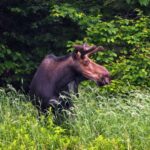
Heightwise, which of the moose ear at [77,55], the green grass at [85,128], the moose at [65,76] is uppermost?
the moose ear at [77,55]

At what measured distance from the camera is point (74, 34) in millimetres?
12789

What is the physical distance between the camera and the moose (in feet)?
29.4

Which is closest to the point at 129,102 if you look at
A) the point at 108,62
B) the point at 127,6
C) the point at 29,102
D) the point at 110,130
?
the point at 110,130

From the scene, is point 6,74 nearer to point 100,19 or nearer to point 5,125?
point 100,19

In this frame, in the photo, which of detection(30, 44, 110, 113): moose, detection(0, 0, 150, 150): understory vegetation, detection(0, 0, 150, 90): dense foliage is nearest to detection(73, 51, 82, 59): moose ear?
detection(30, 44, 110, 113): moose

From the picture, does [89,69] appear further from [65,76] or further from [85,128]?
[85,128]

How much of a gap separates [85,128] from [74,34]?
466 centimetres

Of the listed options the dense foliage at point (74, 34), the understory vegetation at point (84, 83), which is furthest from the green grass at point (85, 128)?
the dense foliage at point (74, 34)

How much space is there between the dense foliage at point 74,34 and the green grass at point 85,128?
1.83 metres

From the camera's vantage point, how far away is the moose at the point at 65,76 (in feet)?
29.4

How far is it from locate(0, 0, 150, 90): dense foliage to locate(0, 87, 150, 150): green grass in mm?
1826

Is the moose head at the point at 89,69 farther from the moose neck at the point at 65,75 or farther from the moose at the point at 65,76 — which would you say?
the moose neck at the point at 65,75

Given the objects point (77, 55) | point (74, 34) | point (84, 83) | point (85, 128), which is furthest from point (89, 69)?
point (74, 34)

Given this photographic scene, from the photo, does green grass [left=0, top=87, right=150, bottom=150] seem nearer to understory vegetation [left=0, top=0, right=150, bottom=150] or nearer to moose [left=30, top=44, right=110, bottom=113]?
understory vegetation [left=0, top=0, right=150, bottom=150]
